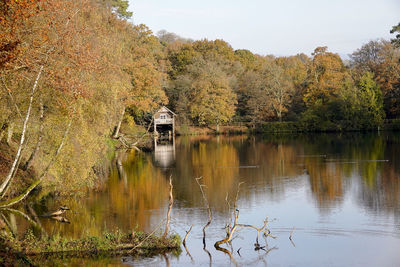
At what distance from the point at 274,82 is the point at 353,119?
12899 mm

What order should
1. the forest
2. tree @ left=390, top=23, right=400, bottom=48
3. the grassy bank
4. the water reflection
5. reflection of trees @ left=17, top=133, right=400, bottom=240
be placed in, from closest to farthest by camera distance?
the grassy bank
the forest
reflection of trees @ left=17, top=133, right=400, bottom=240
the water reflection
tree @ left=390, top=23, right=400, bottom=48

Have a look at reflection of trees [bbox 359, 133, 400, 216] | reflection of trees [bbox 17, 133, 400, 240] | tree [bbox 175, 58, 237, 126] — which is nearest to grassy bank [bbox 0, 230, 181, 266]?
reflection of trees [bbox 17, 133, 400, 240]

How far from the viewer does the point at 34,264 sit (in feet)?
42.4

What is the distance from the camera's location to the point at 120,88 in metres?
31.7

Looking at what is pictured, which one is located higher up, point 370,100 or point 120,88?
point 370,100

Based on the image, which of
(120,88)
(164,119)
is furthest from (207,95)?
(120,88)

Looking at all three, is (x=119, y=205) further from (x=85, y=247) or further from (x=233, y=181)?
(x=233, y=181)

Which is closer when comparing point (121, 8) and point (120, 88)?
point (120, 88)

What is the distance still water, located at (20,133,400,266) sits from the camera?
13930 millimetres

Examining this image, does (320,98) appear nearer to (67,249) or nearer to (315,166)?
(315,166)

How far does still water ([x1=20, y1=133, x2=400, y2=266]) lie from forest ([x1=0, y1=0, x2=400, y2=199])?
2.62 metres

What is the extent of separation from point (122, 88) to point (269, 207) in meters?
16.0

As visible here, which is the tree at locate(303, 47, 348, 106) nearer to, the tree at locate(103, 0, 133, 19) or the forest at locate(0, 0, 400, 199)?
the forest at locate(0, 0, 400, 199)

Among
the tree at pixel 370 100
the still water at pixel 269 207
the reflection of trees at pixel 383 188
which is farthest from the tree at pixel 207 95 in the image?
the reflection of trees at pixel 383 188
